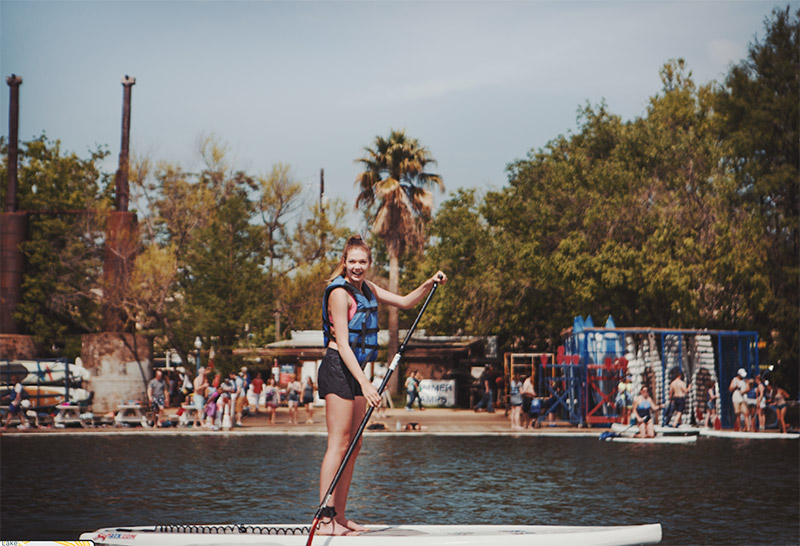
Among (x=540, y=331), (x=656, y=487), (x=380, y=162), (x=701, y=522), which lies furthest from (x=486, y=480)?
(x=380, y=162)

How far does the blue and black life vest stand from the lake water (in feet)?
11.2

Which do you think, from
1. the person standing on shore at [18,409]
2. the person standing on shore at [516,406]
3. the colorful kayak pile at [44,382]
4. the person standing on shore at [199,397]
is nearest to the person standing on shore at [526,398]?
the person standing on shore at [516,406]

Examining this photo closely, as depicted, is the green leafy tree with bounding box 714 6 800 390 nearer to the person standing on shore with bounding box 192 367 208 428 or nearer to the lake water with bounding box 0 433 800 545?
the lake water with bounding box 0 433 800 545

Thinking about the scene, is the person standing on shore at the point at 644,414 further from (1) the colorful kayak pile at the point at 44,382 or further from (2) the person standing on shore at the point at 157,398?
(1) the colorful kayak pile at the point at 44,382

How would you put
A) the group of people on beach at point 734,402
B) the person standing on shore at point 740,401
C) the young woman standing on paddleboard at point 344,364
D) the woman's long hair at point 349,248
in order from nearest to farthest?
the young woman standing on paddleboard at point 344,364 → the woman's long hair at point 349,248 → the group of people on beach at point 734,402 → the person standing on shore at point 740,401

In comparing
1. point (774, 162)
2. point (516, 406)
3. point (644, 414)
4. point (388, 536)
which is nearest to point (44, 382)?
point (516, 406)

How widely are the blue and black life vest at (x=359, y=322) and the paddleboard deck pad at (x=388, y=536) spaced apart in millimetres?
1171

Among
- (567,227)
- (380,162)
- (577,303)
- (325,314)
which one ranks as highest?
(380,162)

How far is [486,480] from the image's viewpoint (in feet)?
46.1

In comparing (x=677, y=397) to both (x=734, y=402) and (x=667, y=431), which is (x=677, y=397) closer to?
(x=734, y=402)

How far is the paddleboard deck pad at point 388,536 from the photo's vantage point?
6.13m

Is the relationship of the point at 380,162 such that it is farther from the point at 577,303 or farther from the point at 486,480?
the point at 486,480

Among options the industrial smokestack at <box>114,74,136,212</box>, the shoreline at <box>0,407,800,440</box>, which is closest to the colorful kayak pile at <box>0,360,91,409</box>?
the shoreline at <box>0,407,800,440</box>

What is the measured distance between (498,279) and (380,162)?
32.4 feet
